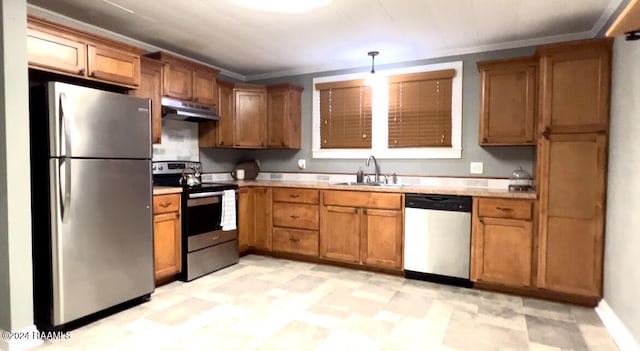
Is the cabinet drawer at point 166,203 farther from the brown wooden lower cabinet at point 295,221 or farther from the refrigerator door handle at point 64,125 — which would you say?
the brown wooden lower cabinet at point 295,221

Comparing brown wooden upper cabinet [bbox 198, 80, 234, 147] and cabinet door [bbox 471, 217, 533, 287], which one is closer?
cabinet door [bbox 471, 217, 533, 287]

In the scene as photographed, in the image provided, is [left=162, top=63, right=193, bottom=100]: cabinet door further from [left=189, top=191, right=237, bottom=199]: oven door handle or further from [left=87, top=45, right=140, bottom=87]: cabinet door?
[left=189, top=191, right=237, bottom=199]: oven door handle

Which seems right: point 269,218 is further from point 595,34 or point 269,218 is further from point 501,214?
point 595,34

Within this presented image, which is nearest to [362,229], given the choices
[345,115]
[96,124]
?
[345,115]

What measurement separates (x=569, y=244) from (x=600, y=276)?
1.02 ft

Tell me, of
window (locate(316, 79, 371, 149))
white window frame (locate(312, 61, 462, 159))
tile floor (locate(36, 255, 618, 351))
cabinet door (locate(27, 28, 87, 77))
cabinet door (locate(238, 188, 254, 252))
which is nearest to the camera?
tile floor (locate(36, 255, 618, 351))

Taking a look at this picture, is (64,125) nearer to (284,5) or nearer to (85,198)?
(85,198)

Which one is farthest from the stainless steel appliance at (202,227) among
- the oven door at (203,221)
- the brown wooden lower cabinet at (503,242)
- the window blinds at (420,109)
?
the brown wooden lower cabinet at (503,242)

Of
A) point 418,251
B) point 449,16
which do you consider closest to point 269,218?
point 418,251

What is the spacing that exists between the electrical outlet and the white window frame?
17 centimetres

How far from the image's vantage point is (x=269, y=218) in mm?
4344

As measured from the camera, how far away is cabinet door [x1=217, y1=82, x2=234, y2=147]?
4414 millimetres

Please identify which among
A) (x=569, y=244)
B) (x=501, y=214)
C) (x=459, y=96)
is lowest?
(x=569, y=244)

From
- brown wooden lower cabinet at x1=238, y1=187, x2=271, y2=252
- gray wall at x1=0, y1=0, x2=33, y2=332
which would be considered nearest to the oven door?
brown wooden lower cabinet at x1=238, y1=187, x2=271, y2=252
